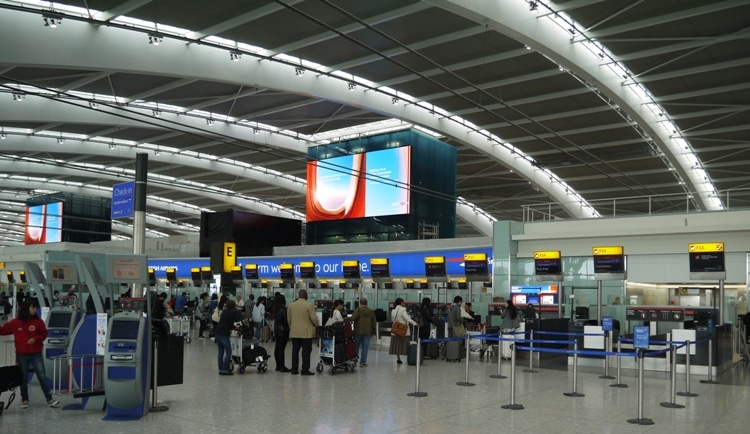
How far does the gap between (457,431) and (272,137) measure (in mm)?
27951

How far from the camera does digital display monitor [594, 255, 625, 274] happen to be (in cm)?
1697

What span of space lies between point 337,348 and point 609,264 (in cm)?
770

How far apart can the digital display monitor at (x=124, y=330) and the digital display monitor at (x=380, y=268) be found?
16.5 meters

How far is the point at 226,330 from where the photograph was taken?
41.0ft

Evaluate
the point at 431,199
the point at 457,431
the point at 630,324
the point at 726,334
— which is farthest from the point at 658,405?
the point at 431,199

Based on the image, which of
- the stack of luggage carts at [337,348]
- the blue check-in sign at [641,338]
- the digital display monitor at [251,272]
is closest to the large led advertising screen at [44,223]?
the digital display monitor at [251,272]

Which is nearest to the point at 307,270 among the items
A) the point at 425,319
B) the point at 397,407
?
the point at 425,319

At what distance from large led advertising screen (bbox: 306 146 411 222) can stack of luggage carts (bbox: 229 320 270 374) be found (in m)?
18.0

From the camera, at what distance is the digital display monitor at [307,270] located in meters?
27.6

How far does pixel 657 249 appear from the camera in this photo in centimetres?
1894

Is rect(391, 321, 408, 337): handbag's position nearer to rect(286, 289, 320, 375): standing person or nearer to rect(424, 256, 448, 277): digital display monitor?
rect(286, 289, 320, 375): standing person

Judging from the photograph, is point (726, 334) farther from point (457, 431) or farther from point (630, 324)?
point (457, 431)

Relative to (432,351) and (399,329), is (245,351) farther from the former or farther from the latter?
(432,351)

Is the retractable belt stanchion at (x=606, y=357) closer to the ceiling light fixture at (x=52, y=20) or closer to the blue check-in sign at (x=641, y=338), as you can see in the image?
the blue check-in sign at (x=641, y=338)
